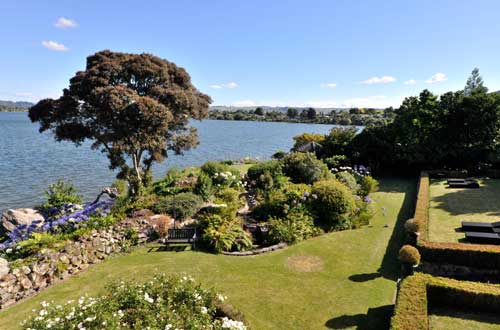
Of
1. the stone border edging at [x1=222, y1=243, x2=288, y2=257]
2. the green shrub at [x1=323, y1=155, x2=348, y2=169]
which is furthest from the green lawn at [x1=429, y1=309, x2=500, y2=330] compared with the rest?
the green shrub at [x1=323, y1=155, x2=348, y2=169]

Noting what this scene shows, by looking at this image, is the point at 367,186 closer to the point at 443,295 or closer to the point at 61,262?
the point at 443,295

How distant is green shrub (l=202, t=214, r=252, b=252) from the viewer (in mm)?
9820

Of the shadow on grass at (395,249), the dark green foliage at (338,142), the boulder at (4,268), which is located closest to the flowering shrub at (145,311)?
the boulder at (4,268)

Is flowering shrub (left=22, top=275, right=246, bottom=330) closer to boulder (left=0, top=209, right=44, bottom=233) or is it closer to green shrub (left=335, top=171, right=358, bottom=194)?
boulder (left=0, top=209, right=44, bottom=233)

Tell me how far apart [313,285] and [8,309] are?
7405 mm

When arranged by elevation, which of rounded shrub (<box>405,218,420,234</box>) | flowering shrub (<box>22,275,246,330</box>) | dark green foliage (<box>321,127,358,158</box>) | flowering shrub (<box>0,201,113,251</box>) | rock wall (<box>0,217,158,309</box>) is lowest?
rock wall (<box>0,217,158,309</box>)

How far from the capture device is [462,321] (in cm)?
601

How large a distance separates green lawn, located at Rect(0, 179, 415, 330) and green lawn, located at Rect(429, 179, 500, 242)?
1.41 m

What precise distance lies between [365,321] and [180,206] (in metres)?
8.12

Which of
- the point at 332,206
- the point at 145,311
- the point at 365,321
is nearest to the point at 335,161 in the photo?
the point at 332,206

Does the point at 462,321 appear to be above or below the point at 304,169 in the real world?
below

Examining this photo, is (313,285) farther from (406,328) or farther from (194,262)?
(194,262)

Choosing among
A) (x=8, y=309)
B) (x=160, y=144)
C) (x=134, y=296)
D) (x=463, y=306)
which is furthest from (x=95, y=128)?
(x=463, y=306)

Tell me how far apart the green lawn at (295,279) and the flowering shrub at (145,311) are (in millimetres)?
1395
